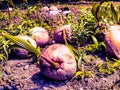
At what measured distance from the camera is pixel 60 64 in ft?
13.3

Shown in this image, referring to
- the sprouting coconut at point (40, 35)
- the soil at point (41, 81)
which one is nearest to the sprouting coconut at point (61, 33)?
the sprouting coconut at point (40, 35)

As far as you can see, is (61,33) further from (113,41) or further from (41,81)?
(41,81)

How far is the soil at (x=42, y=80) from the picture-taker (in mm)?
4051

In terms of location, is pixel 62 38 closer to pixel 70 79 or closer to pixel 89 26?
pixel 89 26

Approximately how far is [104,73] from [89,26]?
3.13 ft

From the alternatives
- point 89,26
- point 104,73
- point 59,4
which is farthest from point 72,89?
point 59,4

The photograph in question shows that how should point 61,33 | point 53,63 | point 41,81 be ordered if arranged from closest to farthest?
point 53,63 < point 41,81 < point 61,33

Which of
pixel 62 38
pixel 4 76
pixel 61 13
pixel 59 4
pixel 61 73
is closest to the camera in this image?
pixel 61 73

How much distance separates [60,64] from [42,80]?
1.09 feet

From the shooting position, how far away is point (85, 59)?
4.45 meters

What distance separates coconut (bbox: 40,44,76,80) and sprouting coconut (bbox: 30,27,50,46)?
2.54ft

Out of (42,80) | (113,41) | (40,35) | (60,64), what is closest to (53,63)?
(60,64)

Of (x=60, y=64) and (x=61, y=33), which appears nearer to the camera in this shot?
(x=60, y=64)

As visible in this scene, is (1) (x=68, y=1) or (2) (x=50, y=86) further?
(1) (x=68, y=1)
